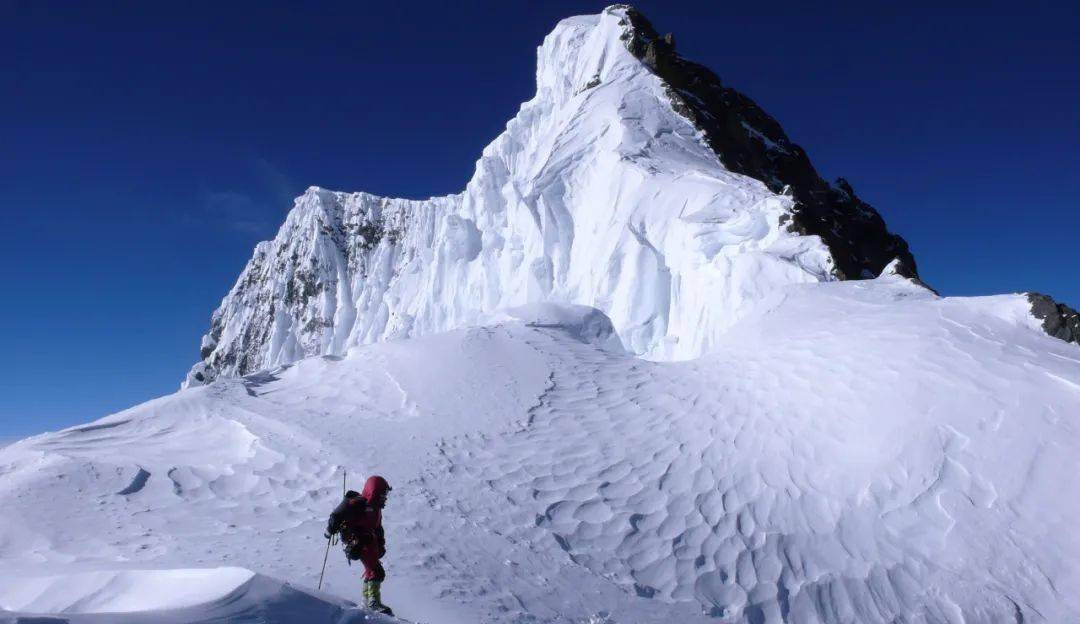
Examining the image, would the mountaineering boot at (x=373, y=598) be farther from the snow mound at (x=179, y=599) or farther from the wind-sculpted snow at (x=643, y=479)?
the snow mound at (x=179, y=599)

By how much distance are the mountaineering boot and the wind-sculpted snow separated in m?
0.50

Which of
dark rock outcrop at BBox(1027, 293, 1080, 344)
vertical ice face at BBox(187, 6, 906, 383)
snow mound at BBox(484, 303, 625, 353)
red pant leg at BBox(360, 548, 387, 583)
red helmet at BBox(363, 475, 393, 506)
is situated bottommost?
red pant leg at BBox(360, 548, 387, 583)

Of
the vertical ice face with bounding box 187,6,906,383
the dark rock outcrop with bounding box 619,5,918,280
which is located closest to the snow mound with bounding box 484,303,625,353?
the vertical ice face with bounding box 187,6,906,383

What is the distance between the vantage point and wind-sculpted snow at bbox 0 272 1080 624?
309 inches

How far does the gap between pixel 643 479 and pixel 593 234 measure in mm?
21754

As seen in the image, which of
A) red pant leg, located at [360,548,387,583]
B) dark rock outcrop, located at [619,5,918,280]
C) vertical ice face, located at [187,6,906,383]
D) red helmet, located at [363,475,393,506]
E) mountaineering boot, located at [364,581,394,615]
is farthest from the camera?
dark rock outcrop, located at [619,5,918,280]

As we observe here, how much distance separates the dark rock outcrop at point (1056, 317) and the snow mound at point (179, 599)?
1176 cm

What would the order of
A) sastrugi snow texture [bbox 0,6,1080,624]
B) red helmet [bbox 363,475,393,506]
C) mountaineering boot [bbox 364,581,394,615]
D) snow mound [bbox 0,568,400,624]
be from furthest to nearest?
sastrugi snow texture [bbox 0,6,1080,624], red helmet [bbox 363,475,393,506], mountaineering boot [bbox 364,581,394,615], snow mound [bbox 0,568,400,624]

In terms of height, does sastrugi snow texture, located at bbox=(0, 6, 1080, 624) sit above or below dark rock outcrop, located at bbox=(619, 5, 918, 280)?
below

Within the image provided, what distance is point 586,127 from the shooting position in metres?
35.4

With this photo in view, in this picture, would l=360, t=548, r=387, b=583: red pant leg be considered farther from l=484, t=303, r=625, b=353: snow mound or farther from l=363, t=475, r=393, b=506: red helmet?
l=484, t=303, r=625, b=353: snow mound

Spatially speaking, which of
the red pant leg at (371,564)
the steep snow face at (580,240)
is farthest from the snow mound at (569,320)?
the red pant leg at (371,564)

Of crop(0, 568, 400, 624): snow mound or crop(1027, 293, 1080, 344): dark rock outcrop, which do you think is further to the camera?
crop(1027, 293, 1080, 344): dark rock outcrop

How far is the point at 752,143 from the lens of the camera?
3847cm
